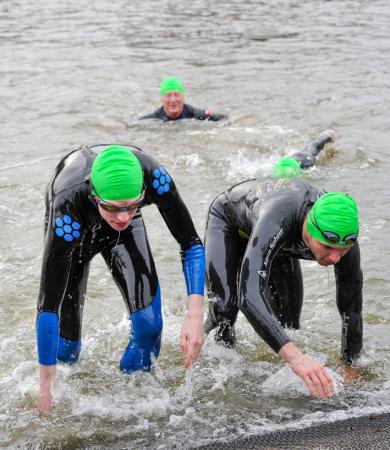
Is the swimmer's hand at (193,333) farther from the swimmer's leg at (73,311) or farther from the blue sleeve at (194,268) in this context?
the swimmer's leg at (73,311)

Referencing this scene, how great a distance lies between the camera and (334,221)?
14.8 feet

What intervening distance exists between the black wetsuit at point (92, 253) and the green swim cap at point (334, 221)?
822mm

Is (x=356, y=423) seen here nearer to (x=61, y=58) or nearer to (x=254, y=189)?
(x=254, y=189)

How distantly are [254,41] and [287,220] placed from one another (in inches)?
597

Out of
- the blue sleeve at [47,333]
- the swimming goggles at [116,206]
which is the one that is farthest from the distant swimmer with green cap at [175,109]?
the blue sleeve at [47,333]

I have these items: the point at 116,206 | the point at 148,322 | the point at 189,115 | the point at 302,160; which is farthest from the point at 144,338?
the point at 189,115

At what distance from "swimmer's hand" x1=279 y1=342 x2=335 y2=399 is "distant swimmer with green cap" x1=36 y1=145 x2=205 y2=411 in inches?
25.4

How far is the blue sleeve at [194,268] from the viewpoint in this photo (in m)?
4.88

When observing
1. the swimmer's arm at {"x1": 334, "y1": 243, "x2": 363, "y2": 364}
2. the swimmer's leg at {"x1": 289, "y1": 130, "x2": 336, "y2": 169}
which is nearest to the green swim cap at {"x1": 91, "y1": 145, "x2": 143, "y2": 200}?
Answer: the swimmer's arm at {"x1": 334, "y1": 243, "x2": 363, "y2": 364}

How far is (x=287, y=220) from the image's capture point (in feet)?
15.8

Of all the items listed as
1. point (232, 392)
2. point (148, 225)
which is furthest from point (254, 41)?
point (232, 392)

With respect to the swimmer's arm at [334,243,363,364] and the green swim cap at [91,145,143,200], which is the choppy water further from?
the green swim cap at [91,145,143,200]

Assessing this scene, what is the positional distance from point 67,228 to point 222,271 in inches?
57.3

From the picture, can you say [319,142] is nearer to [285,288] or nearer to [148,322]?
[285,288]
